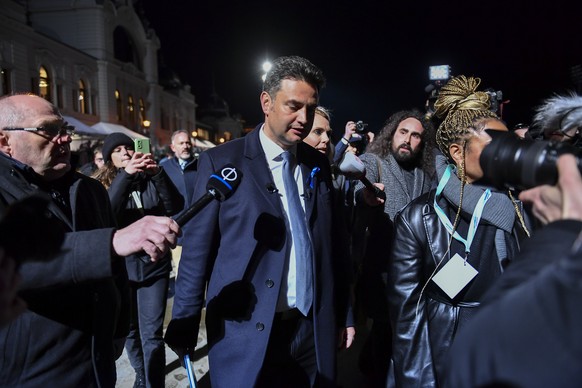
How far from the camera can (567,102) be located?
2.08 meters

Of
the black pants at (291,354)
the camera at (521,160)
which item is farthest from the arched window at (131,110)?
the camera at (521,160)

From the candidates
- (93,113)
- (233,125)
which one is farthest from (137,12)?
(233,125)

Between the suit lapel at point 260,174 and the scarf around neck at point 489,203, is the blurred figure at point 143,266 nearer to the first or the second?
the suit lapel at point 260,174

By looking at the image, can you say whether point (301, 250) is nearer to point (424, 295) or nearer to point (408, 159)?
point (424, 295)

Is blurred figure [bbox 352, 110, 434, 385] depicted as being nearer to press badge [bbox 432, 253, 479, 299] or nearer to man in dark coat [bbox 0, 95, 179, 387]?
press badge [bbox 432, 253, 479, 299]

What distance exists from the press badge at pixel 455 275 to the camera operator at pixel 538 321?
1.05 m

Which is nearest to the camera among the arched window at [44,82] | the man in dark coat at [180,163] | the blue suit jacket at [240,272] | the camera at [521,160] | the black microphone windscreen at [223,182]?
the camera at [521,160]

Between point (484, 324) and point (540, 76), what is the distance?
15402 millimetres

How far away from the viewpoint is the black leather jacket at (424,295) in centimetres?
199

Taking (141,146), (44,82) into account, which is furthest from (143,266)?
(44,82)

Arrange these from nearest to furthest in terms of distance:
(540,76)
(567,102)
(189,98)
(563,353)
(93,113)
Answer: (563,353), (567,102), (540,76), (93,113), (189,98)

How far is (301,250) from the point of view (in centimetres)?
221

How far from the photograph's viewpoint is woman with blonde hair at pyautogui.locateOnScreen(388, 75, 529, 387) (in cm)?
197

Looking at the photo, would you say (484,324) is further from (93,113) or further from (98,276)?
(93,113)
